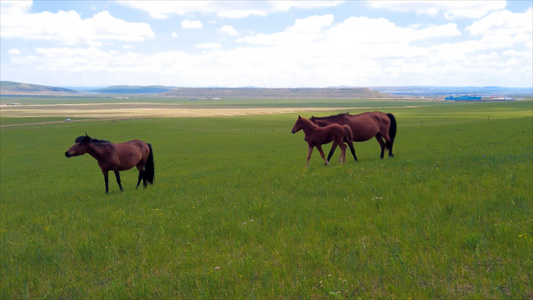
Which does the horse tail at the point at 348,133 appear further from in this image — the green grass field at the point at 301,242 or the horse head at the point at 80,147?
the horse head at the point at 80,147

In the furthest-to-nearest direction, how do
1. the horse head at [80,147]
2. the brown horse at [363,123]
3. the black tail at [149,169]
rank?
the brown horse at [363,123] < the black tail at [149,169] < the horse head at [80,147]

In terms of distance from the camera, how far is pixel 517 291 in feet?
14.8

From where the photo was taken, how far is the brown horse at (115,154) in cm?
1570

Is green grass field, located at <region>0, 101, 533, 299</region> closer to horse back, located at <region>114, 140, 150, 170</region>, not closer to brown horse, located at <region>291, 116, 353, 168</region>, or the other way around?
horse back, located at <region>114, 140, 150, 170</region>

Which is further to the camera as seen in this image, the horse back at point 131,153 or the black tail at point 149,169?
the black tail at point 149,169

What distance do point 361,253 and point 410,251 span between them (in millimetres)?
723

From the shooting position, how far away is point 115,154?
16.4 m

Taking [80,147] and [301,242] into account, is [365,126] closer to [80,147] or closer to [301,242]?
[80,147]

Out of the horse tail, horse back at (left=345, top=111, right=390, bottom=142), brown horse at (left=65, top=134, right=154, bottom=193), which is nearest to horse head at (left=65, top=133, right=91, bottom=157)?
brown horse at (left=65, top=134, right=154, bottom=193)

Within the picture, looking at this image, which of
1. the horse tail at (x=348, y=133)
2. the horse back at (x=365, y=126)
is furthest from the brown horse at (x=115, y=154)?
the horse back at (x=365, y=126)

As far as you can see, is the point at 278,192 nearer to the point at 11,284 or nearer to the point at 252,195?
the point at 252,195

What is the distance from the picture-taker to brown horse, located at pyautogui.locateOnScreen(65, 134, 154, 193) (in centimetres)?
1570

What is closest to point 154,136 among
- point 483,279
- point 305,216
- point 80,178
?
point 80,178

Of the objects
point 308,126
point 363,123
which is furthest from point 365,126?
point 308,126
